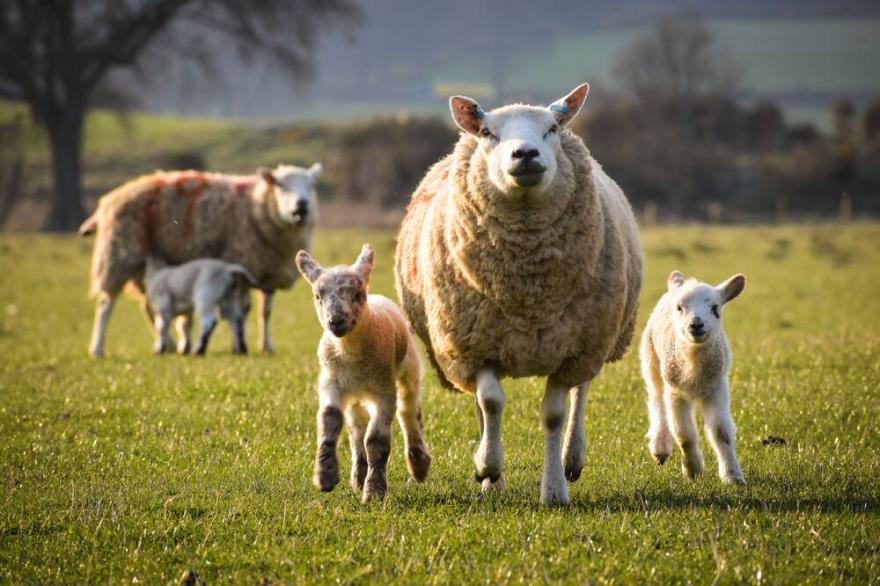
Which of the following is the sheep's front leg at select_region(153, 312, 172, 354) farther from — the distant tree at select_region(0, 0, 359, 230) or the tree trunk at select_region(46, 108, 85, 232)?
the tree trunk at select_region(46, 108, 85, 232)

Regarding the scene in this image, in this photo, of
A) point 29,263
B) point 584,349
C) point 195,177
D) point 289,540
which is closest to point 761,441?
point 584,349

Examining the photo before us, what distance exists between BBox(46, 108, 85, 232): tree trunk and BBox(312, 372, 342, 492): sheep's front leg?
117 ft

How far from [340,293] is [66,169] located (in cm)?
3655

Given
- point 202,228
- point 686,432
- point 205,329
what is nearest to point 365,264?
point 686,432

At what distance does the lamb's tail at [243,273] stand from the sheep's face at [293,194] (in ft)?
2.72

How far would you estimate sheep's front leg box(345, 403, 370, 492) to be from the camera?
6.91m

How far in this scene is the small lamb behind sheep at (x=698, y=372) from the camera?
697 cm

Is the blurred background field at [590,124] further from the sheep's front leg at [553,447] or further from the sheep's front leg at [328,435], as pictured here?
the sheep's front leg at [328,435]

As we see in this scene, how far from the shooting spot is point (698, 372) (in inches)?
278

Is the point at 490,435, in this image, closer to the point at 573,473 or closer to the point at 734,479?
the point at 573,473

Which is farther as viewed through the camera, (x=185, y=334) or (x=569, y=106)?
(x=185, y=334)

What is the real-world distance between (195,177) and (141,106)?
1076 inches

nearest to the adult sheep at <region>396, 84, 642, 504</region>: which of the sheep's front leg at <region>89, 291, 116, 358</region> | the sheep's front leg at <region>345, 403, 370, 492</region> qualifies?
the sheep's front leg at <region>345, 403, 370, 492</region>

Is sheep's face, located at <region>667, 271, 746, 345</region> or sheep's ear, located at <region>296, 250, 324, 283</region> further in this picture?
sheep's face, located at <region>667, 271, 746, 345</region>
